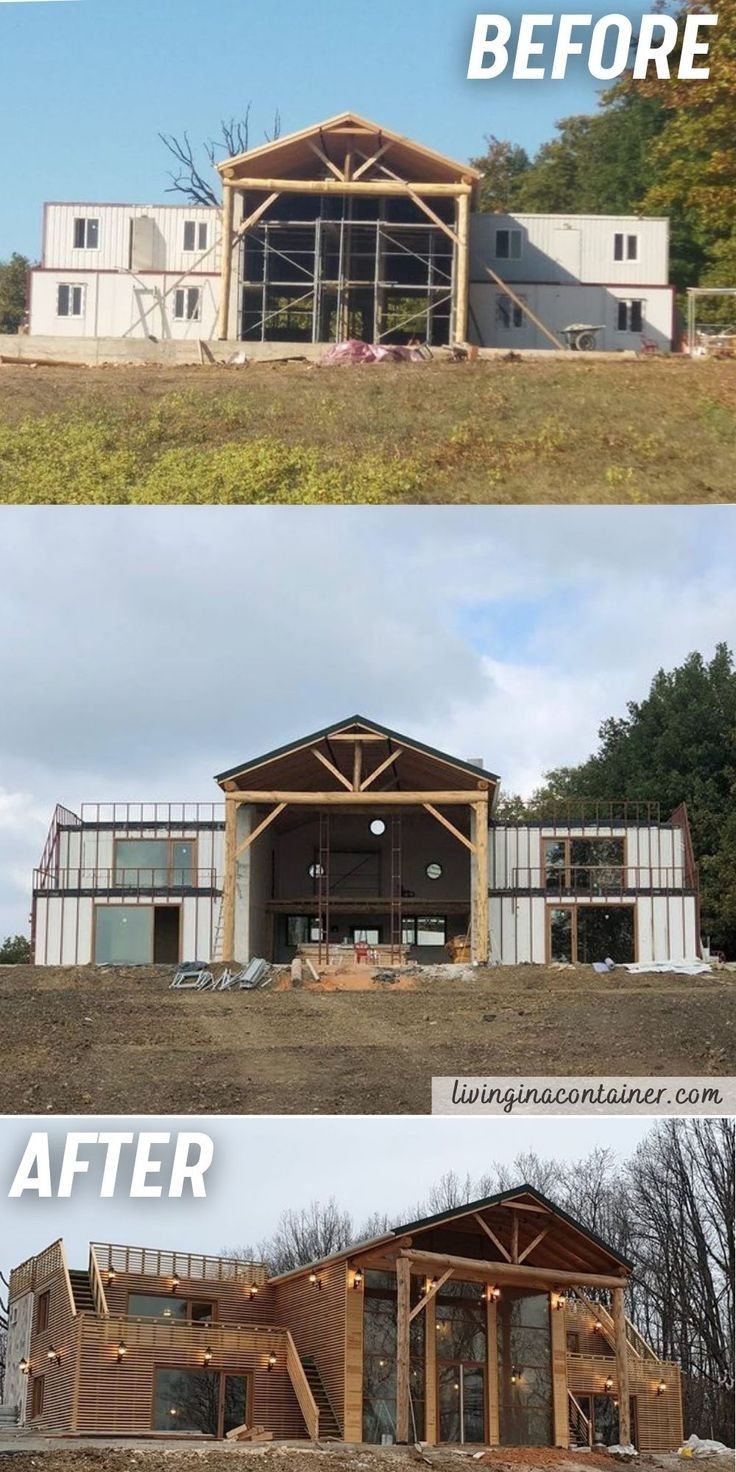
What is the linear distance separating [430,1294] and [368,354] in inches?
504

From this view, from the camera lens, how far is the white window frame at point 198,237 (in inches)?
1078

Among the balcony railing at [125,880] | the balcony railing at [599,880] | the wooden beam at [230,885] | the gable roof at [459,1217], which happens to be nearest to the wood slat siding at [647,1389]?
the gable roof at [459,1217]

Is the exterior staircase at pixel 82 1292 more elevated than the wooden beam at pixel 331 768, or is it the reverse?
the wooden beam at pixel 331 768

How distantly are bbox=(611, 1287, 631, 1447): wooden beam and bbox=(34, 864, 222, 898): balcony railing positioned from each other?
7.89 meters

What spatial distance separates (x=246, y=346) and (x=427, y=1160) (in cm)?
1125

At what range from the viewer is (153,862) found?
2684cm

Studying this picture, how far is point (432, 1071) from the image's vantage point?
22672 mm

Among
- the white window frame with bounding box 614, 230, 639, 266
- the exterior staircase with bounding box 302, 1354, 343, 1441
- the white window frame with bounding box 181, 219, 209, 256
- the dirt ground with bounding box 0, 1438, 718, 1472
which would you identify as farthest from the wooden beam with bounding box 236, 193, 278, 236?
the dirt ground with bounding box 0, 1438, 718, 1472

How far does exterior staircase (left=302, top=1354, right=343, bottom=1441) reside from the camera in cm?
1967

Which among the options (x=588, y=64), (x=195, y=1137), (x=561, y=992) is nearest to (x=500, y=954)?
(x=561, y=992)

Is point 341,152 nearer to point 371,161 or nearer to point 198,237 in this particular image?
point 371,161

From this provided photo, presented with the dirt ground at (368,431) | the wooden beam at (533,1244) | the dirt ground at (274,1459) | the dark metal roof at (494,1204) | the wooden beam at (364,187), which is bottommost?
the dirt ground at (274,1459)

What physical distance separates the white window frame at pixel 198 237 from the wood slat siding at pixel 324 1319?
45.6 feet

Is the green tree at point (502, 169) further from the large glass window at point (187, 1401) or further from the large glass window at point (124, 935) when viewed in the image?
the large glass window at point (187, 1401)
